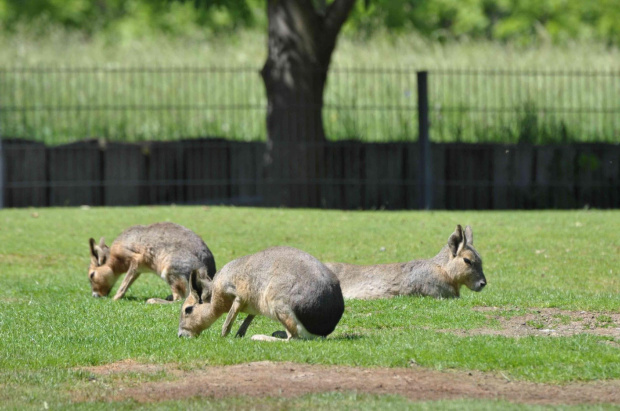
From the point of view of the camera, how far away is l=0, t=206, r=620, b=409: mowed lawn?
25.8 feet

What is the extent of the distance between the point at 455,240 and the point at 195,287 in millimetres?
3154

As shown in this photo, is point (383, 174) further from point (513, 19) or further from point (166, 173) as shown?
point (513, 19)

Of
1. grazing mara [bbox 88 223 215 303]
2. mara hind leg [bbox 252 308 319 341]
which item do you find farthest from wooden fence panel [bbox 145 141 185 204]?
mara hind leg [bbox 252 308 319 341]

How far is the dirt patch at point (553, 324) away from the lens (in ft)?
30.0

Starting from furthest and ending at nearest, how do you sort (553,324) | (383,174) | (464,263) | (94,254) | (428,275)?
(383,174) < (94,254) < (428,275) < (464,263) < (553,324)

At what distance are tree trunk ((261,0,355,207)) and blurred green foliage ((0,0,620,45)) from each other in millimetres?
20303

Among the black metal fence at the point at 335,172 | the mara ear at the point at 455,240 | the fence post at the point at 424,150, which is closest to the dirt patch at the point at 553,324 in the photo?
the mara ear at the point at 455,240

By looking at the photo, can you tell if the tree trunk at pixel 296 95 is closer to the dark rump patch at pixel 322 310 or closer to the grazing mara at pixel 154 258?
the grazing mara at pixel 154 258

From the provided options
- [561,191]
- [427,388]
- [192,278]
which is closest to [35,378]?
[192,278]

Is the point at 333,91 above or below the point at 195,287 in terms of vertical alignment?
above

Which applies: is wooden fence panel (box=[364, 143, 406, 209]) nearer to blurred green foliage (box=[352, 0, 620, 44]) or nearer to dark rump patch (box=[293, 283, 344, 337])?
dark rump patch (box=[293, 283, 344, 337])

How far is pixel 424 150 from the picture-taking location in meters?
19.2

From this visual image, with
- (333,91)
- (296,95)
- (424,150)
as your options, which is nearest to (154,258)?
(424,150)

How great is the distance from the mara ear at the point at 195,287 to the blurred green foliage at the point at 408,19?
32244 millimetres
